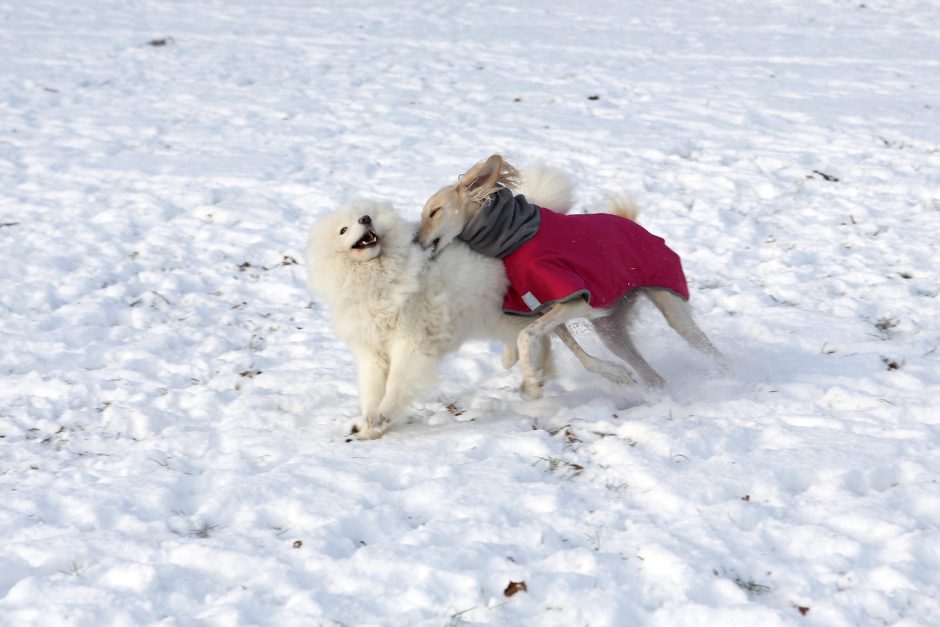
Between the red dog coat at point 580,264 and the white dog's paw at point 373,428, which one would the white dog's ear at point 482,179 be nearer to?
the red dog coat at point 580,264

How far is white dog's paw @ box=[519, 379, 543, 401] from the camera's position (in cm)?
435

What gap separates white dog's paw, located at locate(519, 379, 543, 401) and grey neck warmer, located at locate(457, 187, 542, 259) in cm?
63

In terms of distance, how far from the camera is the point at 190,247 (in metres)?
6.58

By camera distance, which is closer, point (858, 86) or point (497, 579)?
point (497, 579)

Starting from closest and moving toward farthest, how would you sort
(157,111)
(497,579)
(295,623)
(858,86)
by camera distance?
(295,623)
(497,579)
(157,111)
(858,86)

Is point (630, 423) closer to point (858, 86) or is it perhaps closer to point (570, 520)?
point (570, 520)

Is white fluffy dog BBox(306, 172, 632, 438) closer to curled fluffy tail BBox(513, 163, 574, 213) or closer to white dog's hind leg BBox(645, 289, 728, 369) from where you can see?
white dog's hind leg BBox(645, 289, 728, 369)

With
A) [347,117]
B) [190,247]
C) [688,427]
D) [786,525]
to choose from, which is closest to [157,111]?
[347,117]

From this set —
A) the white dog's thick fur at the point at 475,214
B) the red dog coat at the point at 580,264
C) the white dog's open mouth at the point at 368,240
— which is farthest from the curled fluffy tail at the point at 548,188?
the white dog's open mouth at the point at 368,240

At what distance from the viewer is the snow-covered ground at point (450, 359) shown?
2.90 m

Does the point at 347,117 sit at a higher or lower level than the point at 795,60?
lower

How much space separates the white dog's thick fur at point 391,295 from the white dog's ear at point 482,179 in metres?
0.27

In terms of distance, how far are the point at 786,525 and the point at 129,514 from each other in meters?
2.38

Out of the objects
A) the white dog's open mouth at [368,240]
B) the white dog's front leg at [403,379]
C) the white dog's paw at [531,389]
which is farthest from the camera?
the white dog's paw at [531,389]
